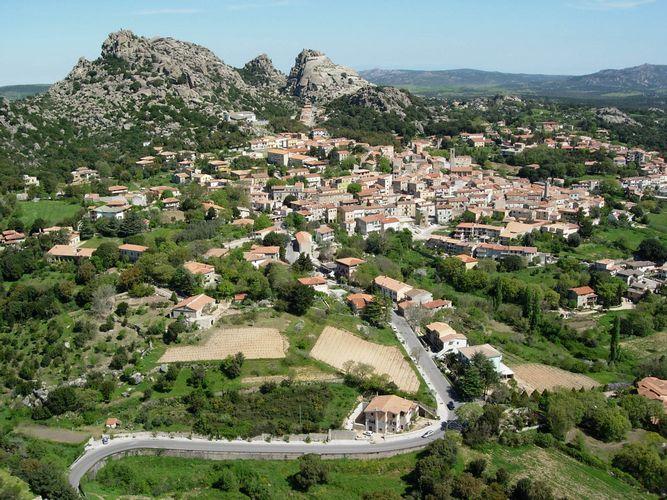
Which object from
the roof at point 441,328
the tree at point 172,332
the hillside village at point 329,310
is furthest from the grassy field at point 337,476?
the roof at point 441,328

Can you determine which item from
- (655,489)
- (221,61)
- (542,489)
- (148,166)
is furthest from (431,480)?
(221,61)

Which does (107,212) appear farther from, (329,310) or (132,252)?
(329,310)

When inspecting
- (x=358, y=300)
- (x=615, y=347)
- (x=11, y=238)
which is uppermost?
(x=11, y=238)

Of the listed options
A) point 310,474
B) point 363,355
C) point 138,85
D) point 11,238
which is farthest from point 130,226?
point 138,85

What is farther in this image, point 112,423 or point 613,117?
point 613,117

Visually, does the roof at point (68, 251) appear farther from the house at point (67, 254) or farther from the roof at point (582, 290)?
the roof at point (582, 290)
